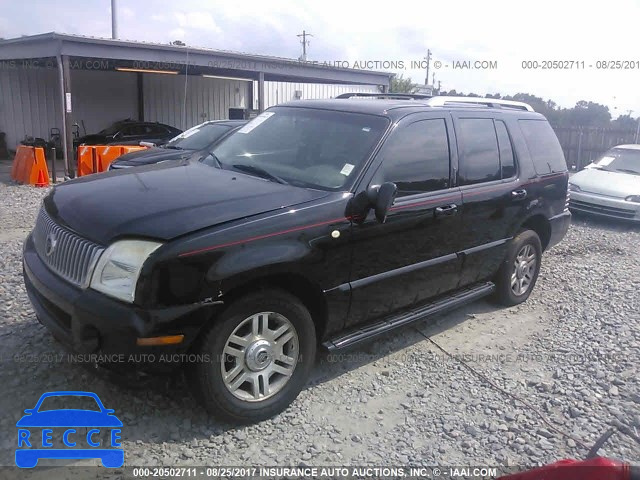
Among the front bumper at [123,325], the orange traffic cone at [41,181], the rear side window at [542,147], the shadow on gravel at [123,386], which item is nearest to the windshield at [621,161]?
the rear side window at [542,147]

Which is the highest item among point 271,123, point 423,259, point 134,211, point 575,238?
point 271,123

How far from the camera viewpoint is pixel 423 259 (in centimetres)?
412

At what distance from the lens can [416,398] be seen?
12.1 feet

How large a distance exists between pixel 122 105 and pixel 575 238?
17778 millimetres

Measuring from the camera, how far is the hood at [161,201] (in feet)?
9.55

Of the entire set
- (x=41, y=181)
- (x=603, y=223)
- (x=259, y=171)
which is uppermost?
(x=259, y=171)

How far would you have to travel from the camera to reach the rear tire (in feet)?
17.2

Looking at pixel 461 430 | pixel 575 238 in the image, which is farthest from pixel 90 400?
pixel 575 238

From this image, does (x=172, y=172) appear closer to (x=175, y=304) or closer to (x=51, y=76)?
(x=175, y=304)

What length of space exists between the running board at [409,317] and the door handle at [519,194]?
2.70 ft

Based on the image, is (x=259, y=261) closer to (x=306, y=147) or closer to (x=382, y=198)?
(x=382, y=198)

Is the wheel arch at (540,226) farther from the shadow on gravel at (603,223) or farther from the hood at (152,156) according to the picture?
the hood at (152,156)

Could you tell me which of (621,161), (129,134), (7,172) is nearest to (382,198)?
A: (621,161)

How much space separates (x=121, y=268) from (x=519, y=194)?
12.0 ft
